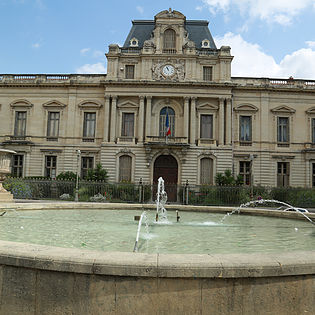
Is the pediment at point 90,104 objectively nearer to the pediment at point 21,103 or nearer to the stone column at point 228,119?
the pediment at point 21,103

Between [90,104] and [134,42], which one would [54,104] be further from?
[134,42]

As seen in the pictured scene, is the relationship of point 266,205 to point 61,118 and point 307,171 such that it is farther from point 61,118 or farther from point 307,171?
point 61,118

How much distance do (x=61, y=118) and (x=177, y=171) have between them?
43.8ft

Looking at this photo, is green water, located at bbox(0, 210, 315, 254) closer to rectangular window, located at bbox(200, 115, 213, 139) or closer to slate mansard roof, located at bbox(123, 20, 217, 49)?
rectangular window, located at bbox(200, 115, 213, 139)

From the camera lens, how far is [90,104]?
31.5 metres

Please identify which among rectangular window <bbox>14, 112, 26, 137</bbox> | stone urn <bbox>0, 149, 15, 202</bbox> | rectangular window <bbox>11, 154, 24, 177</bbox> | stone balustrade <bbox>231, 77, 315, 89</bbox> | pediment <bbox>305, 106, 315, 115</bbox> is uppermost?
stone balustrade <bbox>231, 77, 315, 89</bbox>

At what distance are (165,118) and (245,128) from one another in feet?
27.3

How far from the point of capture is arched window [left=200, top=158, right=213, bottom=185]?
29.7 meters

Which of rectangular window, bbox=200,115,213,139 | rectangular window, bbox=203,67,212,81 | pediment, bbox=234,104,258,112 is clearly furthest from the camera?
pediment, bbox=234,104,258,112

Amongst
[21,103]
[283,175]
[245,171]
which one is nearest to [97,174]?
[21,103]

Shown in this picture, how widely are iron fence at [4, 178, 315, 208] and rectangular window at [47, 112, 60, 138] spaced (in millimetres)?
10623

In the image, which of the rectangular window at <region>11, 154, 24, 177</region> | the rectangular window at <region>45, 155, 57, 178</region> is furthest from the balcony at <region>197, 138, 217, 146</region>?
the rectangular window at <region>11, 154, 24, 177</region>

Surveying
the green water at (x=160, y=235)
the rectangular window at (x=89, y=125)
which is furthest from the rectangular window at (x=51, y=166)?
the green water at (x=160, y=235)

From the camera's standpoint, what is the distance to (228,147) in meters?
29.6
